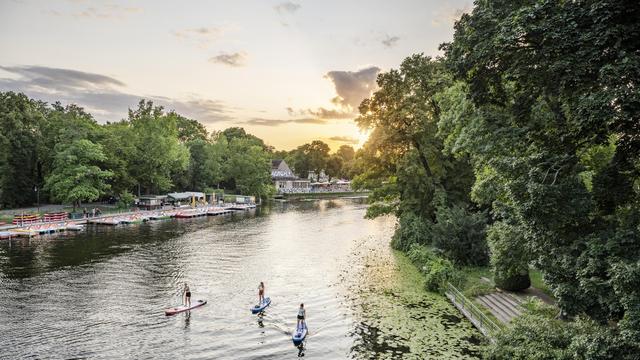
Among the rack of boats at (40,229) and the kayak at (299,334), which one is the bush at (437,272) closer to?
the kayak at (299,334)

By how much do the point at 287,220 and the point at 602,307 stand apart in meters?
65.6

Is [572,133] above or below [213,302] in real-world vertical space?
above

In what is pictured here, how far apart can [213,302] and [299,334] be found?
8643 mm

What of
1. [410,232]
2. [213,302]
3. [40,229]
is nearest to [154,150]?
[40,229]

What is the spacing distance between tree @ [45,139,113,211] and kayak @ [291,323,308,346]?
58.6 metres

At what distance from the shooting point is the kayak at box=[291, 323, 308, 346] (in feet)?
72.2

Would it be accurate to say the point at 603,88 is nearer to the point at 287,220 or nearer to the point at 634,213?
the point at 634,213

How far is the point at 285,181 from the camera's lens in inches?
6521

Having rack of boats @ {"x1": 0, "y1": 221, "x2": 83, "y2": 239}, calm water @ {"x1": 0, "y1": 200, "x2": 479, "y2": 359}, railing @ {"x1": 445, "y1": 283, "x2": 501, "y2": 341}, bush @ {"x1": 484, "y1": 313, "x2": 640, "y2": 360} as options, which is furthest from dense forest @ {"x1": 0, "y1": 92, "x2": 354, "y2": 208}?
bush @ {"x1": 484, "y1": 313, "x2": 640, "y2": 360}

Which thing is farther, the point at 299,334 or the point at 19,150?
the point at 19,150

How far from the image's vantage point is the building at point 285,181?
159m

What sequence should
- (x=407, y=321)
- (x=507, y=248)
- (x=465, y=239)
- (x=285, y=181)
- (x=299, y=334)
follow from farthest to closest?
(x=285, y=181) < (x=465, y=239) < (x=407, y=321) < (x=299, y=334) < (x=507, y=248)

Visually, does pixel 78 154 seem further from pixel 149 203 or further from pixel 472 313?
pixel 472 313

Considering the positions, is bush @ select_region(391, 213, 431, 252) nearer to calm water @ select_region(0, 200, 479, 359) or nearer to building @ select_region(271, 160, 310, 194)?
calm water @ select_region(0, 200, 479, 359)
